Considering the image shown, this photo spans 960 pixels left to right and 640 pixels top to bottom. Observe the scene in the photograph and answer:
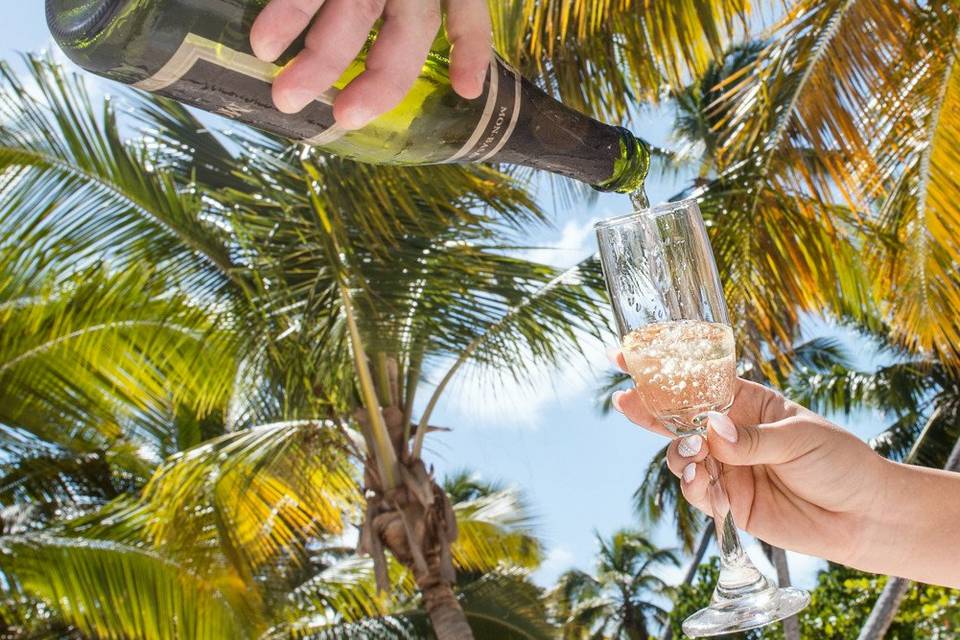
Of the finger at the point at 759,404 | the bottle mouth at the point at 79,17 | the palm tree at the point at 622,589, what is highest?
the bottle mouth at the point at 79,17

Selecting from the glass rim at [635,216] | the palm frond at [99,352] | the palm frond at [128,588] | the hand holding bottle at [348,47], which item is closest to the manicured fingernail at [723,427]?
the glass rim at [635,216]

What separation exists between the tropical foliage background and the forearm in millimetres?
3245

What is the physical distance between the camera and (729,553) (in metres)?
1.39

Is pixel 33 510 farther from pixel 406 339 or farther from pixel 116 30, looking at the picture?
pixel 116 30

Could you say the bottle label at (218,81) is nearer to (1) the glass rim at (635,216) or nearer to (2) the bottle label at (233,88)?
(2) the bottle label at (233,88)

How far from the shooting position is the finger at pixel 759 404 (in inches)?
61.0

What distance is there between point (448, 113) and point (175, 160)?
5.98 meters

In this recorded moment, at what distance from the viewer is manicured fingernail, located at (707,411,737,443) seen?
4.32ft

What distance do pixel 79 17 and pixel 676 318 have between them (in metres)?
0.74

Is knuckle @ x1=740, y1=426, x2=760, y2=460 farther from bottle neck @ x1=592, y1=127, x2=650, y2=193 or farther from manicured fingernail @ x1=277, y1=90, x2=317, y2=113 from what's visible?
manicured fingernail @ x1=277, y1=90, x2=317, y2=113

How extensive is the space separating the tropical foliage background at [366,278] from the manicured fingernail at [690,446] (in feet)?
11.0

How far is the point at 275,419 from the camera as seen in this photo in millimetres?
7254

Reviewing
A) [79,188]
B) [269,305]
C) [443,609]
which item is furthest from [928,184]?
[79,188]

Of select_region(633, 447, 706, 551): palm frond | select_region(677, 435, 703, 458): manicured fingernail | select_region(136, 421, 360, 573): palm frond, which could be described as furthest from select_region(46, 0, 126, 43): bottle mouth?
select_region(633, 447, 706, 551): palm frond
